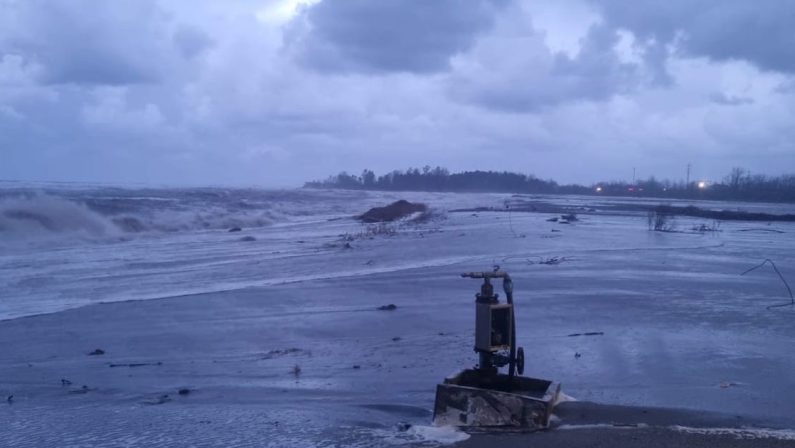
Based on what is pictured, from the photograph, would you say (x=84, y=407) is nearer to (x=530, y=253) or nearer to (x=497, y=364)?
(x=497, y=364)

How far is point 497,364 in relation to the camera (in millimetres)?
6777

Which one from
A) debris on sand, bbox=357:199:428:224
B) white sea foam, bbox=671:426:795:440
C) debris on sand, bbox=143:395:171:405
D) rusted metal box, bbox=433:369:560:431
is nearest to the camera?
white sea foam, bbox=671:426:795:440

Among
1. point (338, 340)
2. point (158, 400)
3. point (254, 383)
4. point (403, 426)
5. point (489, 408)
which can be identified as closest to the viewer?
point (489, 408)

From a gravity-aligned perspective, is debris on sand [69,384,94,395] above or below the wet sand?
below

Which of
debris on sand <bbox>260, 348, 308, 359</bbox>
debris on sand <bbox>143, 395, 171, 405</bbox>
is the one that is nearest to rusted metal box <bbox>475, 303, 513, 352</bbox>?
debris on sand <bbox>143, 395, 171, 405</bbox>

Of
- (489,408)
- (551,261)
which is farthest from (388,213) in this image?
(489,408)

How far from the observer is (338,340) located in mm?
10070

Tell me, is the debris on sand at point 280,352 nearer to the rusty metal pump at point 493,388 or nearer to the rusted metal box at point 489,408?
the rusty metal pump at point 493,388

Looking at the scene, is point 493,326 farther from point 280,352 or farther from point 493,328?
point 280,352

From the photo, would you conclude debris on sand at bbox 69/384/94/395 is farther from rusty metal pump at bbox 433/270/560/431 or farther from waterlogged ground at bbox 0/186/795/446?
rusty metal pump at bbox 433/270/560/431

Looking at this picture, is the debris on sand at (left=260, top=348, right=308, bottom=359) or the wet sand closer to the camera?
the wet sand

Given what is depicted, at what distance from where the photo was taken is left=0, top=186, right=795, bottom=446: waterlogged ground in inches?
267

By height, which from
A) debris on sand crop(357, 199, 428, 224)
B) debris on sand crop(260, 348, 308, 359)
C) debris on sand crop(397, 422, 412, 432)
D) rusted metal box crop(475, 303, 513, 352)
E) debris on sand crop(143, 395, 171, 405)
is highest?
rusted metal box crop(475, 303, 513, 352)

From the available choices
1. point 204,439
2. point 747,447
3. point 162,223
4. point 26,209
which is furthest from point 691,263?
point 26,209
